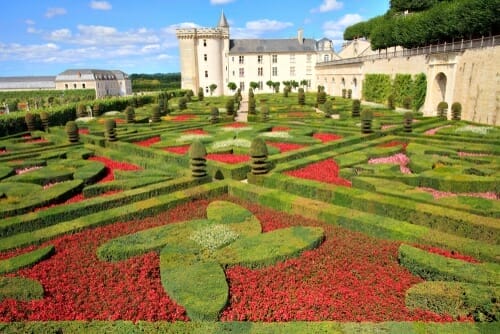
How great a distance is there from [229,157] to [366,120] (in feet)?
24.1

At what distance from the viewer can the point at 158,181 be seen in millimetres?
11039

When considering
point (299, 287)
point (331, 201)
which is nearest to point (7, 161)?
point (331, 201)

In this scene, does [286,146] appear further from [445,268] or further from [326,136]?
[445,268]

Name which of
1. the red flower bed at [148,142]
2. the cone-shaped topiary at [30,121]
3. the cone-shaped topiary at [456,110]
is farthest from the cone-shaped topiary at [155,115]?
the cone-shaped topiary at [456,110]

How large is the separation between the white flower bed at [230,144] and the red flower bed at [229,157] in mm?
567

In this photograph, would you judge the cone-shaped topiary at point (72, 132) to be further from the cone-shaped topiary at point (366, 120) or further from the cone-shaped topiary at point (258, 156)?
the cone-shaped topiary at point (366, 120)

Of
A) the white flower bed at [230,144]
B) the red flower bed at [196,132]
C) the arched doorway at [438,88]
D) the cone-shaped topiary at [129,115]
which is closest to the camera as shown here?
the white flower bed at [230,144]

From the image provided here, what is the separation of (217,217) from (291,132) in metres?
11.2

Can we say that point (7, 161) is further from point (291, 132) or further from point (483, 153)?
point (483, 153)

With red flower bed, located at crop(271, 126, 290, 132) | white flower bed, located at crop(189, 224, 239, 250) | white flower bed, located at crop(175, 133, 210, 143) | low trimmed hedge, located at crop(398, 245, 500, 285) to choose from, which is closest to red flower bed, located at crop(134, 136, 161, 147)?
white flower bed, located at crop(175, 133, 210, 143)

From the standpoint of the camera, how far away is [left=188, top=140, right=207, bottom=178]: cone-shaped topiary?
1101cm

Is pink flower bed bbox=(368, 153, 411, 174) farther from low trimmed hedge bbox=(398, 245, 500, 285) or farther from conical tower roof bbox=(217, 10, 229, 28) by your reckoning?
conical tower roof bbox=(217, 10, 229, 28)

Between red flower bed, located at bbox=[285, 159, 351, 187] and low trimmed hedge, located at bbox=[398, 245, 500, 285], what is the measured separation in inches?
180

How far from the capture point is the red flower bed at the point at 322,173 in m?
11.2
